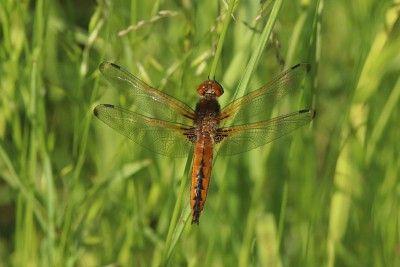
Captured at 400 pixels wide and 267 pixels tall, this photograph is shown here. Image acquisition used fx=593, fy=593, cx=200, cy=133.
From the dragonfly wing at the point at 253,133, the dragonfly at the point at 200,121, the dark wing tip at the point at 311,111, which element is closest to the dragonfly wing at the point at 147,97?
the dragonfly at the point at 200,121

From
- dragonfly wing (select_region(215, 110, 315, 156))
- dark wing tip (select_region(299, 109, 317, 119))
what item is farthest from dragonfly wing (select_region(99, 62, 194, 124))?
dark wing tip (select_region(299, 109, 317, 119))

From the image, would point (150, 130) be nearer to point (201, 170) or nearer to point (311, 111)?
point (201, 170)

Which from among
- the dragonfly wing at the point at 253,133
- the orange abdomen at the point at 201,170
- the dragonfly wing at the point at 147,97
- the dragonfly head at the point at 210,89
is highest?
the dragonfly head at the point at 210,89

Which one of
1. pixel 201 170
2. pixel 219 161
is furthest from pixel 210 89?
pixel 219 161

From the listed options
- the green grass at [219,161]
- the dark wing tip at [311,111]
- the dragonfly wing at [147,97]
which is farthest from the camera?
the green grass at [219,161]

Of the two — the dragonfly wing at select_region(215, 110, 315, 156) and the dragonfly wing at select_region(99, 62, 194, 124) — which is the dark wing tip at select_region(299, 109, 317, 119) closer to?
the dragonfly wing at select_region(215, 110, 315, 156)

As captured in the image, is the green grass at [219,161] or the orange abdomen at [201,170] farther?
the green grass at [219,161]

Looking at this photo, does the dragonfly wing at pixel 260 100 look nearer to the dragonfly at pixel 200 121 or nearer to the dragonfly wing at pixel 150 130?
the dragonfly at pixel 200 121

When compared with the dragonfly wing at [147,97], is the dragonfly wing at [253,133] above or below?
below

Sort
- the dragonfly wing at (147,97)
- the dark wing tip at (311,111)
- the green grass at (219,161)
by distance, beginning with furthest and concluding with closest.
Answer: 1. the green grass at (219,161)
2. the dragonfly wing at (147,97)
3. the dark wing tip at (311,111)
